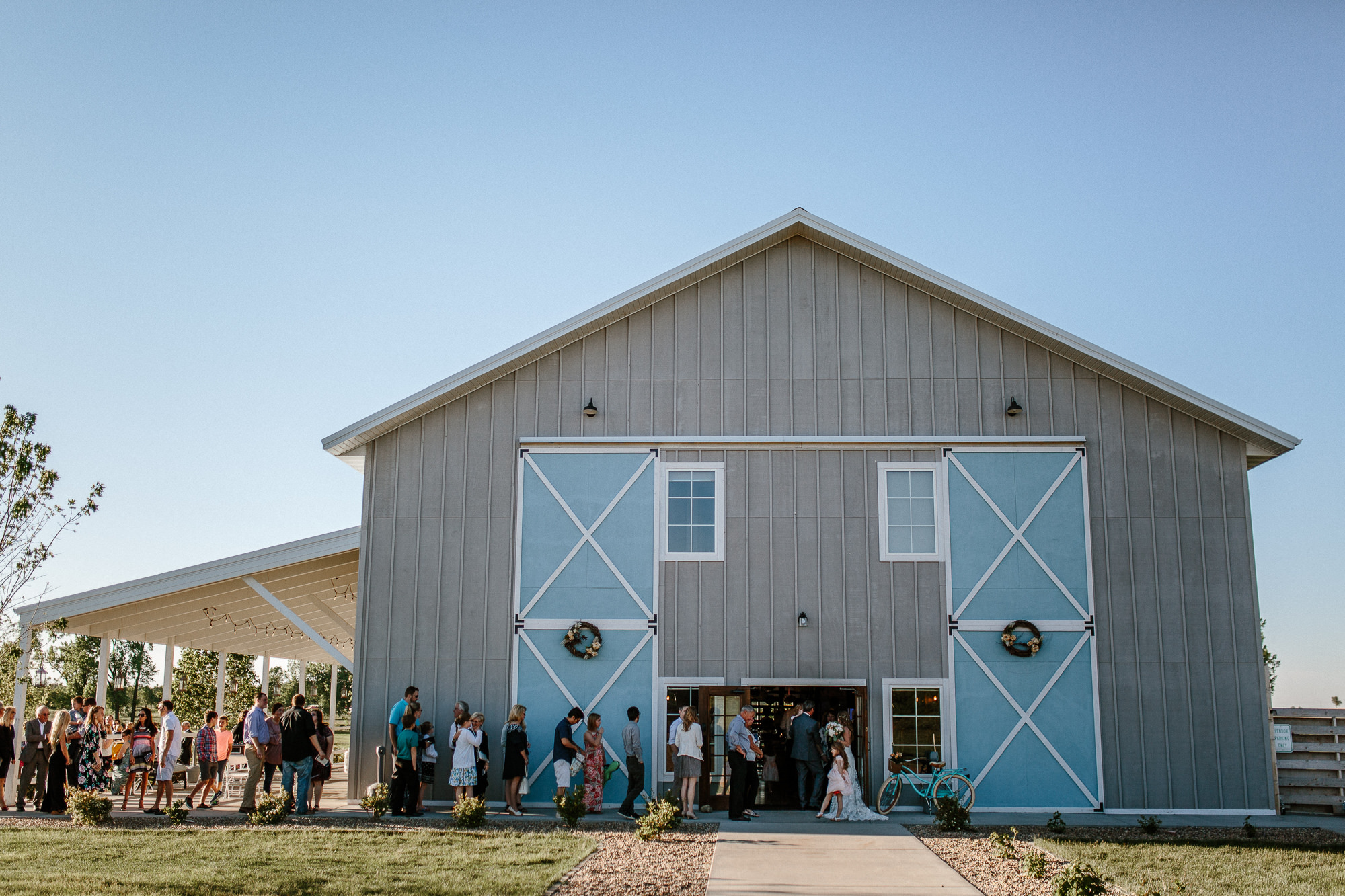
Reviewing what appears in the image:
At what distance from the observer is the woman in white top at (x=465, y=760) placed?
13438 millimetres

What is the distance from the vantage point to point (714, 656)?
1457 cm

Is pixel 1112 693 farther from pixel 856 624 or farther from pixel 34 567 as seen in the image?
pixel 34 567

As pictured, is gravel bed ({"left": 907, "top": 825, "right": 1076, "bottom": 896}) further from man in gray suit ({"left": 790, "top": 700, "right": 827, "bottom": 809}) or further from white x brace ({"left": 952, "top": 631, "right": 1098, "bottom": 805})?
white x brace ({"left": 952, "top": 631, "right": 1098, "bottom": 805})

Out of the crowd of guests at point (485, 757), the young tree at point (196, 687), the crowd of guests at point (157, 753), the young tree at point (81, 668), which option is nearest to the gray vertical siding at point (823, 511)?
the crowd of guests at point (485, 757)

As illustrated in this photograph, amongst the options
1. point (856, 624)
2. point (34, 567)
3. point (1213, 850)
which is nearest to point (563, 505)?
point (856, 624)

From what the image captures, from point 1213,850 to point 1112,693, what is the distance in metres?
3.50

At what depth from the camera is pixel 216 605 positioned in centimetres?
1880

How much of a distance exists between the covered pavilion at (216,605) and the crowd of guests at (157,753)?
0.70 metres

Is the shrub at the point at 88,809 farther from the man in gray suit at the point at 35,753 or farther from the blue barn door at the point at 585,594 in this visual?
the blue barn door at the point at 585,594

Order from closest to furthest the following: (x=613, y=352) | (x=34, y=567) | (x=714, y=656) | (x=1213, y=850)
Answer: (x=1213, y=850) → (x=34, y=567) → (x=714, y=656) → (x=613, y=352)

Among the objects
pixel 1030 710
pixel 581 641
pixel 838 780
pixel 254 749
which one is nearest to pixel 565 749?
pixel 581 641

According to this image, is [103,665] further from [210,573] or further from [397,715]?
[397,715]

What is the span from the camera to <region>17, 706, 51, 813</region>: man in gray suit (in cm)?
1374

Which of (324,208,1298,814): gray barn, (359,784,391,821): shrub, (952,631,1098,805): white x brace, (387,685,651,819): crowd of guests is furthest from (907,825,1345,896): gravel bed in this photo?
(359,784,391,821): shrub
